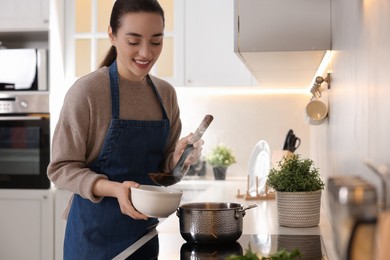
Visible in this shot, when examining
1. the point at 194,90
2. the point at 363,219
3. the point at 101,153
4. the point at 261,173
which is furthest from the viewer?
the point at 194,90

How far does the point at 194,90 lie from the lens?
14.2 feet

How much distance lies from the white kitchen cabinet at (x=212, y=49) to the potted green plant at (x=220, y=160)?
0.49 m

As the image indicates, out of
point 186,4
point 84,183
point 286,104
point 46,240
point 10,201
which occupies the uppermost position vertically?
point 186,4

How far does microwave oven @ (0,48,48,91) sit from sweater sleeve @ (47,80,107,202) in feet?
6.89

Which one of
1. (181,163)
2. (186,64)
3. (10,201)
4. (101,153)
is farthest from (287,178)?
(10,201)

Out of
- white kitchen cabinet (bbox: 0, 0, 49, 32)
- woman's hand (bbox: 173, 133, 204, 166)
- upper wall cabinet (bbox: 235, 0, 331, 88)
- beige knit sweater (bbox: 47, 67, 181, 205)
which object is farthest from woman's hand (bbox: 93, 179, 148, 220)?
white kitchen cabinet (bbox: 0, 0, 49, 32)

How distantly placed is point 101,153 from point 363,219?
137 cm

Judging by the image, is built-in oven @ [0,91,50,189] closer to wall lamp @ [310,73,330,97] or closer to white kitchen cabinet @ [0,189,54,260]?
white kitchen cabinet @ [0,189,54,260]

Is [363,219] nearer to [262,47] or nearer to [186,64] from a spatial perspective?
[262,47]

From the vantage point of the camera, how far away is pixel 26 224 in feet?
12.6

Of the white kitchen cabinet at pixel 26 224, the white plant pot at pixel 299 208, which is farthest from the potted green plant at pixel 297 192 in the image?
the white kitchen cabinet at pixel 26 224

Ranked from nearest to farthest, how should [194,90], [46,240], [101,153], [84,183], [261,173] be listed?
[84,183] → [101,153] → [261,173] → [46,240] → [194,90]

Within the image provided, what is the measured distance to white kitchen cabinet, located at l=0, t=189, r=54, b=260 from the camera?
383 centimetres

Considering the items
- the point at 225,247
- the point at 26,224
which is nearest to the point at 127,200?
the point at 225,247
